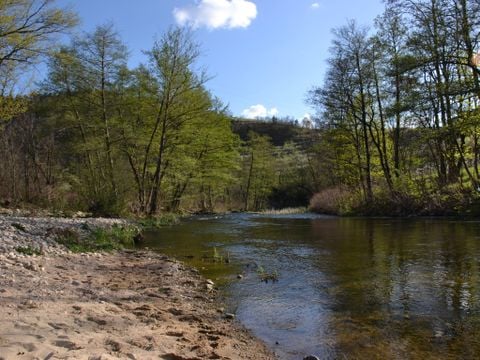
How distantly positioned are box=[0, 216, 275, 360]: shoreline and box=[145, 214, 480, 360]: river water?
567 millimetres

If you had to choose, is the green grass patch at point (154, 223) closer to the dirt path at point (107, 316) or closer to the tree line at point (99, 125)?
the tree line at point (99, 125)

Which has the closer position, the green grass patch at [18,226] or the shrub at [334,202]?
the green grass patch at [18,226]

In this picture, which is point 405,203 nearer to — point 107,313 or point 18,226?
point 18,226

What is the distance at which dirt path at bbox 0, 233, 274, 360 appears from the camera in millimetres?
4316

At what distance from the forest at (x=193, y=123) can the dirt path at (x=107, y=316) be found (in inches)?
562

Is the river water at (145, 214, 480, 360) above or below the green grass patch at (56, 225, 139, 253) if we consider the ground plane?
below

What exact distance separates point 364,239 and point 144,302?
9339 millimetres

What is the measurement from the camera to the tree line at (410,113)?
20.5m

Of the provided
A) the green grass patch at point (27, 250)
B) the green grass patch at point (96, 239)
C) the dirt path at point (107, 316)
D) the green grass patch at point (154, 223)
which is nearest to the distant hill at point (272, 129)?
the green grass patch at point (154, 223)

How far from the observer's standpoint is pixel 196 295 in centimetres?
766

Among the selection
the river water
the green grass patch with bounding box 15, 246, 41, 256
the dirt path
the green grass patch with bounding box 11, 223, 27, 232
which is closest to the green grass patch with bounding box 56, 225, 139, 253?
the green grass patch with bounding box 11, 223, 27, 232

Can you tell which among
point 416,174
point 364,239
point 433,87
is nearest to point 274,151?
point 416,174

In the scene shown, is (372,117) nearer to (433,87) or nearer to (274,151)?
(433,87)

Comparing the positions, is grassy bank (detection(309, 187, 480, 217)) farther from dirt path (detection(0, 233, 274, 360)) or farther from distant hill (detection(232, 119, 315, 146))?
distant hill (detection(232, 119, 315, 146))
